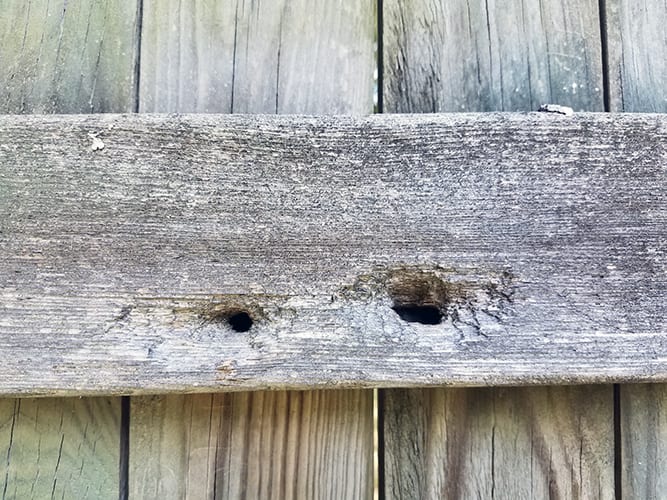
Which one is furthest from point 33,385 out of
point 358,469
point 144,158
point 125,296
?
point 358,469

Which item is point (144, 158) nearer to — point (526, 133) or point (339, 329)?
point (339, 329)

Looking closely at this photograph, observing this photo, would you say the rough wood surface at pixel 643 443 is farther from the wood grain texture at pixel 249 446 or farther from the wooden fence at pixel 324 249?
the wood grain texture at pixel 249 446

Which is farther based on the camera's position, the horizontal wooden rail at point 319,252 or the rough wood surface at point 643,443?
Result: the rough wood surface at point 643,443

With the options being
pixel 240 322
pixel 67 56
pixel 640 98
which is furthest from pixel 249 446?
pixel 640 98

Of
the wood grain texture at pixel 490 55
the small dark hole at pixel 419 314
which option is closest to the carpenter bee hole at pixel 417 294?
the small dark hole at pixel 419 314

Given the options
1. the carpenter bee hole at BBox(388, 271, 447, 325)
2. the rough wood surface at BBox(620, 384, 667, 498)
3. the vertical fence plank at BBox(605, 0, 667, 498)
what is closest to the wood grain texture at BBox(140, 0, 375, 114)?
the carpenter bee hole at BBox(388, 271, 447, 325)

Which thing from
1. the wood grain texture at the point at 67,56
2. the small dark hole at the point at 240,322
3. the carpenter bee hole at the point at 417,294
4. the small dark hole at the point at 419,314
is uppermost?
the wood grain texture at the point at 67,56
